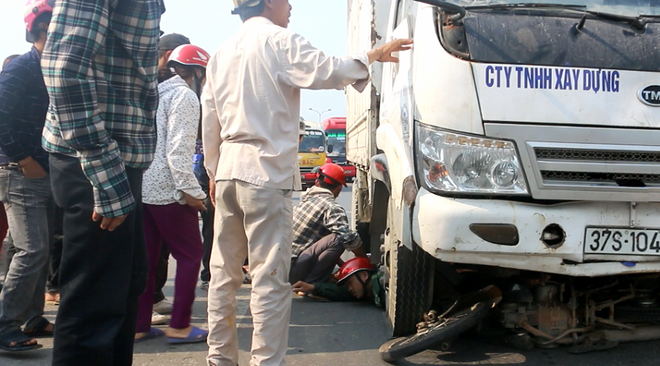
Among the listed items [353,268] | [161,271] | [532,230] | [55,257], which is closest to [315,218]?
[353,268]

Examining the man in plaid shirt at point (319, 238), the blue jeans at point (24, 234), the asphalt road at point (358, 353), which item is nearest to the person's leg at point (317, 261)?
the man in plaid shirt at point (319, 238)

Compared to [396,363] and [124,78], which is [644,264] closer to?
[396,363]

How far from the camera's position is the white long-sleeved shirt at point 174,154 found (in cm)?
388

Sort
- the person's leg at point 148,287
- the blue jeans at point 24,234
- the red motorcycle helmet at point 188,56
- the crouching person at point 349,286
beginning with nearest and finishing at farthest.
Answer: the blue jeans at point 24,234 → the person's leg at point 148,287 → the red motorcycle helmet at point 188,56 → the crouching person at point 349,286

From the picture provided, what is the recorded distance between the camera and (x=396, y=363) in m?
3.57

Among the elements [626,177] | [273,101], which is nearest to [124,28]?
[273,101]

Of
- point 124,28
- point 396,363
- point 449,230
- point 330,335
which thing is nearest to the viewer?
point 124,28

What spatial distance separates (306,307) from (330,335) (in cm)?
87

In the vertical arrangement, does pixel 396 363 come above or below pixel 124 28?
below

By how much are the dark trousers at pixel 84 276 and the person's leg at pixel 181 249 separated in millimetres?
1408

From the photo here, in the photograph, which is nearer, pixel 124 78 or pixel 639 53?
pixel 124 78

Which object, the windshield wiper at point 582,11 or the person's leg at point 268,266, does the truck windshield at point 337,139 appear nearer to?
the windshield wiper at point 582,11

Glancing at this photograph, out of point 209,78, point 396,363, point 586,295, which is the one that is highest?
point 209,78

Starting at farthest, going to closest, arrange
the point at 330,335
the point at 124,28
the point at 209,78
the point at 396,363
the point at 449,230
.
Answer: the point at 330,335 < the point at 396,363 < the point at 209,78 < the point at 449,230 < the point at 124,28
